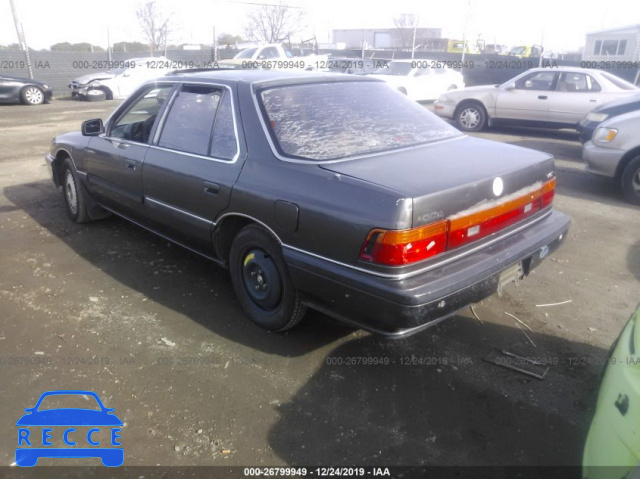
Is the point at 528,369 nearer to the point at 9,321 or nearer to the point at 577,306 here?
the point at 577,306

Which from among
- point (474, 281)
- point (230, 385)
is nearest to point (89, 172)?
point (230, 385)

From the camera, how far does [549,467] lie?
242 cm

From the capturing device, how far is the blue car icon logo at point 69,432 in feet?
8.36

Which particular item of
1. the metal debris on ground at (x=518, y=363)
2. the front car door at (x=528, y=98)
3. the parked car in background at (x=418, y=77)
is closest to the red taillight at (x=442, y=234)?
the metal debris on ground at (x=518, y=363)

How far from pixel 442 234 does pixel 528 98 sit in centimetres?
939

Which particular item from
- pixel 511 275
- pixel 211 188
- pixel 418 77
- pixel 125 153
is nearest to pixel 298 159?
pixel 211 188

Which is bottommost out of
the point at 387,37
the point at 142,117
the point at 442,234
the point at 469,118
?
the point at 469,118

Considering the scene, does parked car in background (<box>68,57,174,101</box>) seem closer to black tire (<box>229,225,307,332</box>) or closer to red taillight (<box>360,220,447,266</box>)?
black tire (<box>229,225,307,332</box>)

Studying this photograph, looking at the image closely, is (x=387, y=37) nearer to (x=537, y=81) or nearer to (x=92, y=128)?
(x=537, y=81)

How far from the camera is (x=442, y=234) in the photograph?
2.74 m

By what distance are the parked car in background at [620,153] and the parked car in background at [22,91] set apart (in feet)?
56.0

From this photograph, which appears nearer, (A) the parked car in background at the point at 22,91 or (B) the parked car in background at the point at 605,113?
(B) the parked car in background at the point at 605,113

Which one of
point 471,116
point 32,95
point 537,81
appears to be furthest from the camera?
point 32,95

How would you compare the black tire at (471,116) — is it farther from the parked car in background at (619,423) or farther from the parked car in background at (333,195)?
the parked car in background at (619,423)
